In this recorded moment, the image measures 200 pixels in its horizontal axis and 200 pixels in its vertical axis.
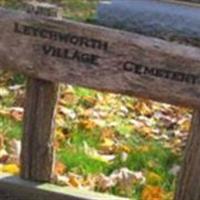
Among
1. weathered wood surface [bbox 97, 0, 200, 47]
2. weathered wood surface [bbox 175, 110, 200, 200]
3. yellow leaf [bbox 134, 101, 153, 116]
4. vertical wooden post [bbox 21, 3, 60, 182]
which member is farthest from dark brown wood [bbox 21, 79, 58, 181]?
yellow leaf [bbox 134, 101, 153, 116]

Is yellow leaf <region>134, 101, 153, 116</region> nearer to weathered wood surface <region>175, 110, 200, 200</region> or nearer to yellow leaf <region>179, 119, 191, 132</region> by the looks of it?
yellow leaf <region>179, 119, 191, 132</region>

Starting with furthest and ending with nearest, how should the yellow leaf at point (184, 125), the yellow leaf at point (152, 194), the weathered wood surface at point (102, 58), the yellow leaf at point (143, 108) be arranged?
the yellow leaf at point (143, 108), the yellow leaf at point (184, 125), the yellow leaf at point (152, 194), the weathered wood surface at point (102, 58)

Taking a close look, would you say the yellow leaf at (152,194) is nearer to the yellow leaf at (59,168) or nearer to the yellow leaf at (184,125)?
the yellow leaf at (59,168)

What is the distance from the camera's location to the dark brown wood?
3.14 m

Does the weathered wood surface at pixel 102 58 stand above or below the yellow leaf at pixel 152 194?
above

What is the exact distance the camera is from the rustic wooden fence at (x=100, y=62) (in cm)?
289

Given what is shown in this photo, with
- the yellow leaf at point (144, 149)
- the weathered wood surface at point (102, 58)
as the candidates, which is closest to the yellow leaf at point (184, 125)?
the yellow leaf at point (144, 149)

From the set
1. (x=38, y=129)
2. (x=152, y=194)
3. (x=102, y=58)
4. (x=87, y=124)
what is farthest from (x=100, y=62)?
(x=87, y=124)

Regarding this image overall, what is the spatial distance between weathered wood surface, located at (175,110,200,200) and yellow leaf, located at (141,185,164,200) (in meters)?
0.34

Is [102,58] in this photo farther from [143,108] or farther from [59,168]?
[143,108]

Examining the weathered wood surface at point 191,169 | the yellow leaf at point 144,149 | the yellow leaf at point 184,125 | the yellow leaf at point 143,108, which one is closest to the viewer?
the weathered wood surface at point 191,169

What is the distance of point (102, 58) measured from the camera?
2.93 metres

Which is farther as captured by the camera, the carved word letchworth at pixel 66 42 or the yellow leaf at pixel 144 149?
the yellow leaf at pixel 144 149

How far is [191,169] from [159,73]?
1.51 feet
